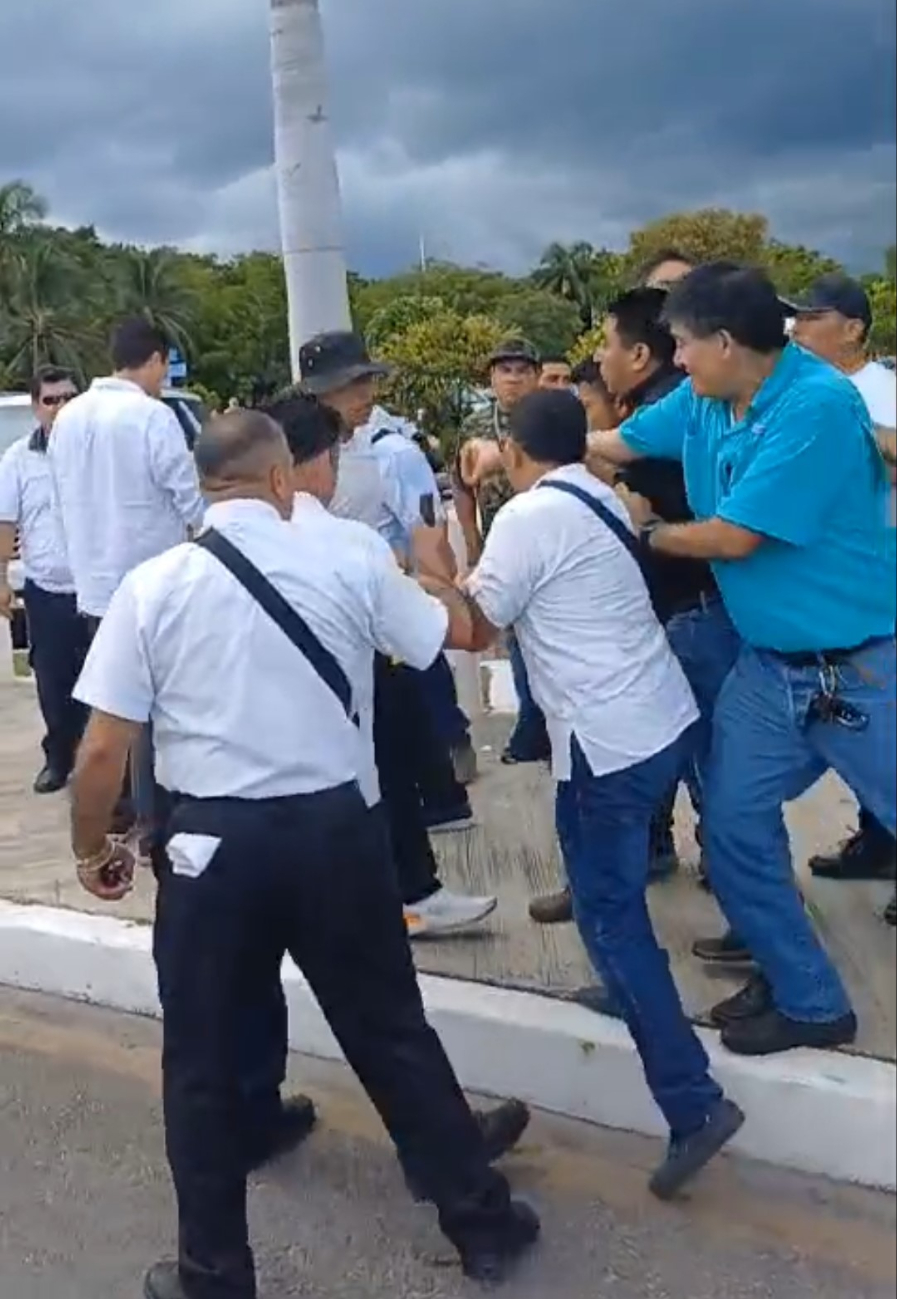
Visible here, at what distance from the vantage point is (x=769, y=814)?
10.8 feet

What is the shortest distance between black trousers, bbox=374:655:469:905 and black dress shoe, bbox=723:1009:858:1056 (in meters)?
1.11

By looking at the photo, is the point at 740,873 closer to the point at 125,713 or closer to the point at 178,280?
the point at 125,713

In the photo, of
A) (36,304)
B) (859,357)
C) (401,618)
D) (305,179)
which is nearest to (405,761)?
(401,618)

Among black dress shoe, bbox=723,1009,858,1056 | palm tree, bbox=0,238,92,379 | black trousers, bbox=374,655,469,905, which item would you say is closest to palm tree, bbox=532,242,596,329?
black trousers, bbox=374,655,469,905

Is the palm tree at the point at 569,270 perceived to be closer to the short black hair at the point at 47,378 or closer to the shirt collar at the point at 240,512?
the shirt collar at the point at 240,512

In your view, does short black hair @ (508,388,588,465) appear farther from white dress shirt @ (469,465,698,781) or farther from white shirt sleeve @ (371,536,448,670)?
white shirt sleeve @ (371,536,448,670)

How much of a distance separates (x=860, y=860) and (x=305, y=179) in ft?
14.8

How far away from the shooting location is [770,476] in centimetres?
295

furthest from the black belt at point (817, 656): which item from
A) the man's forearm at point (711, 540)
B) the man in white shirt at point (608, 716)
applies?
the man in white shirt at point (608, 716)

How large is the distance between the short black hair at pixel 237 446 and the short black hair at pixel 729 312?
75 centimetres

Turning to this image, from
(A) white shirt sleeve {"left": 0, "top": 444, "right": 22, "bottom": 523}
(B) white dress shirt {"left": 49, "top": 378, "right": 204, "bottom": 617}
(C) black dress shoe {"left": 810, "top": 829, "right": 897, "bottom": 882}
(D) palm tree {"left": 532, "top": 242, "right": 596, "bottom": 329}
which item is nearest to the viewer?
(C) black dress shoe {"left": 810, "top": 829, "right": 897, "bottom": 882}

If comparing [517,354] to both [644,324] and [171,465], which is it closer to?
[171,465]

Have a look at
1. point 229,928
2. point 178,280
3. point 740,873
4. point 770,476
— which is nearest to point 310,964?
point 229,928

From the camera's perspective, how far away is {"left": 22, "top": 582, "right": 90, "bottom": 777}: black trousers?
6363mm
